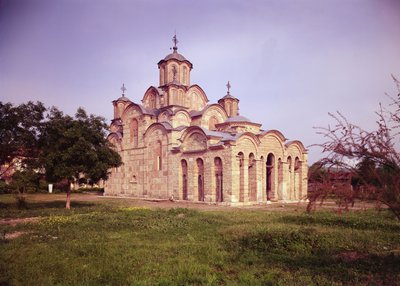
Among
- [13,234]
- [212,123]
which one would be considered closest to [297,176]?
[212,123]

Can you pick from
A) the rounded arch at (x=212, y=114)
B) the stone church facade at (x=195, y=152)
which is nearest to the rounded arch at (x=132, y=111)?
the stone church facade at (x=195, y=152)

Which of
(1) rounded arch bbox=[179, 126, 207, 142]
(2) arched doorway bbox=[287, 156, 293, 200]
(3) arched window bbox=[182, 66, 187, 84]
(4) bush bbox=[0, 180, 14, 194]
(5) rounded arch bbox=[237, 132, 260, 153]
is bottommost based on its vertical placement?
(4) bush bbox=[0, 180, 14, 194]

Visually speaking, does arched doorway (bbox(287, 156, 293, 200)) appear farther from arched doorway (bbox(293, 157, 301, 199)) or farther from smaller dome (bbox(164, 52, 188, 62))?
smaller dome (bbox(164, 52, 188, 62))

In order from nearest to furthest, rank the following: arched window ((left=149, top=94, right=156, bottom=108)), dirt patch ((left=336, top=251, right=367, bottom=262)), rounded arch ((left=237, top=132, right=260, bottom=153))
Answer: dirt patch ((left=336, top=251, right=367, bottom=262)), rounded arch ((left=237, top=132, right=260, bottom=153)), arched window ((left=149, top=94, right=156, bottom=108))

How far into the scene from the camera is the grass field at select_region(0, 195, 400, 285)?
21.9 feet

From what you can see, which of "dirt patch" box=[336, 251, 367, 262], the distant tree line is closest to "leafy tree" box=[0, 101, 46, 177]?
the distant tree line

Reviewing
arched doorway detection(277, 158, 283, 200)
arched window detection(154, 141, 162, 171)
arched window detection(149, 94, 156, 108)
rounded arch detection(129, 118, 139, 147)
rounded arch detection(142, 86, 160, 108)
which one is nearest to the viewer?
arched doorway detection(277, 158, 283, 200)

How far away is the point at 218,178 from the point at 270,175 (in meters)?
5.75

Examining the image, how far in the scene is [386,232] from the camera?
11.6m

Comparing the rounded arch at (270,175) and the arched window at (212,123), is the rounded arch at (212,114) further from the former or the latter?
the rounded arch at (270,175)

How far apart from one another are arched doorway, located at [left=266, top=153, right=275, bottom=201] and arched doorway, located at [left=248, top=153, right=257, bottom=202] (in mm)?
2550

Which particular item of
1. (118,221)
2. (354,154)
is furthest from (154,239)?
(354,154)

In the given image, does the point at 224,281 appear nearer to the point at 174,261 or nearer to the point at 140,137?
the point at 174,261

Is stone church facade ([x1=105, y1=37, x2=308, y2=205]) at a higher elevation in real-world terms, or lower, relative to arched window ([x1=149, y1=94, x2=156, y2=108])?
lower
